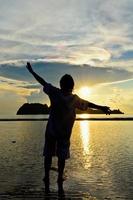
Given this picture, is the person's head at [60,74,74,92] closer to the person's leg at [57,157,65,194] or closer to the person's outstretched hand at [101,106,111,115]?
the person's outstretched hand at [101,106,111,115]

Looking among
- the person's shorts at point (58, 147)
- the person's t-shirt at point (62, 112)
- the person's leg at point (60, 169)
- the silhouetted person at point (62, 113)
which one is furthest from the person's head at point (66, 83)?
the person's leg at point (60, 169)

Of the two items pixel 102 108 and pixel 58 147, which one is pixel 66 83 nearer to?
pixel 102 108

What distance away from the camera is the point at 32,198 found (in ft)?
34.6

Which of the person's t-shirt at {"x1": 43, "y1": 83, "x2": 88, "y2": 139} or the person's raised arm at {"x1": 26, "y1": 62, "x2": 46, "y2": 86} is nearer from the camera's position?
the person's raised arm at {"x1": 26, "y1": 62, "x2": 46, "y2": 86}

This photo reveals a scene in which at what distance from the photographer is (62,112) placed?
446 inches

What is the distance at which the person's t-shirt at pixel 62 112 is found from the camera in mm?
11211

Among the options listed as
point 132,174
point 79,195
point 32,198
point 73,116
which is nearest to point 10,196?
point 32,198

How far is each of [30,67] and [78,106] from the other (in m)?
1.60

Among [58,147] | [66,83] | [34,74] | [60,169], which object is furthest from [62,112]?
[60,169]

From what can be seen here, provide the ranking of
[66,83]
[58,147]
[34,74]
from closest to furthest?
[34,74], [66,83], [58,147]

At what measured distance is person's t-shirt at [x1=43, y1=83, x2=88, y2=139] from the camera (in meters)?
11.2

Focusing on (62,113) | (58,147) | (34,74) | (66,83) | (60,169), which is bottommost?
(60,169)

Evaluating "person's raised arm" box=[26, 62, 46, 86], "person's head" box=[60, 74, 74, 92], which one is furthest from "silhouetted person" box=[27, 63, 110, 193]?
"person's raised arm" box=[26, 62, 46, 86]

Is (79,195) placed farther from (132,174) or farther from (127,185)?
(132,174)
